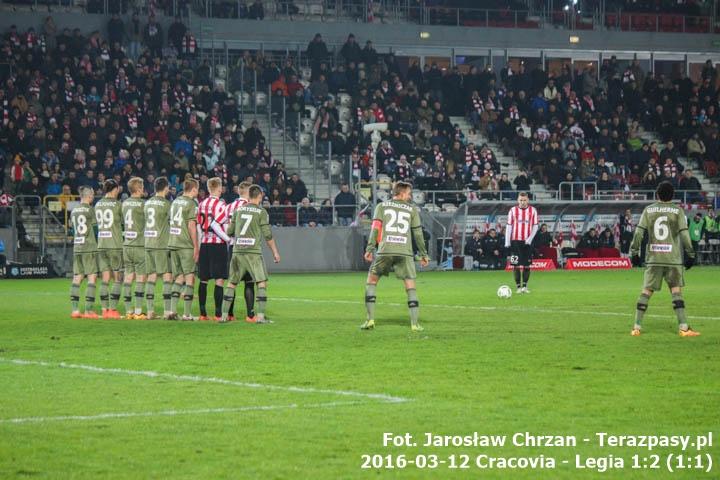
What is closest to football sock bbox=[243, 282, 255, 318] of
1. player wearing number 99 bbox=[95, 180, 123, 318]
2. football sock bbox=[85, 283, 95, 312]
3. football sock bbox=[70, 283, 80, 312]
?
player wearing number 99 bbox=[95, 180, 123, 318]

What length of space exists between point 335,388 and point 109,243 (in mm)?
10907

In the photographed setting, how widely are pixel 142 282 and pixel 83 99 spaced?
23.4 metres

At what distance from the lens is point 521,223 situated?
1141 inches

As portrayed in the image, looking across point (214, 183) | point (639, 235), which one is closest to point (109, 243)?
A: point (214, 183)

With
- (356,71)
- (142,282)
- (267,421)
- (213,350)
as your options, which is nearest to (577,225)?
(356,71)

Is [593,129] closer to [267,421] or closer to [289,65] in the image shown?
[289,65]

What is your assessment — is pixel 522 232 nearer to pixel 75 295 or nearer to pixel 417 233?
pixel 75 295

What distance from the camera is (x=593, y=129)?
2062 inches

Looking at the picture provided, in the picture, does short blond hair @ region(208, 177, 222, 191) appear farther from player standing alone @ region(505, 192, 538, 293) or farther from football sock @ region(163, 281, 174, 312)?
player standing alone @ region(505, 192, 538, 293)

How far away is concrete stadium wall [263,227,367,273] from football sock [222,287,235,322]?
2175cm

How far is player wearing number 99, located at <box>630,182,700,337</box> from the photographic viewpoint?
1683cm

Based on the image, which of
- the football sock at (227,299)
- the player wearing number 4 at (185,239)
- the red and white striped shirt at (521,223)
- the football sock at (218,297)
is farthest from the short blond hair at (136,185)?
the red and white striped shirt at (521,223)

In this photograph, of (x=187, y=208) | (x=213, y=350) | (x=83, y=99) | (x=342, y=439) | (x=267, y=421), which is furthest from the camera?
(x=83, y=99)

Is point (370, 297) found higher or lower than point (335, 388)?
higher
